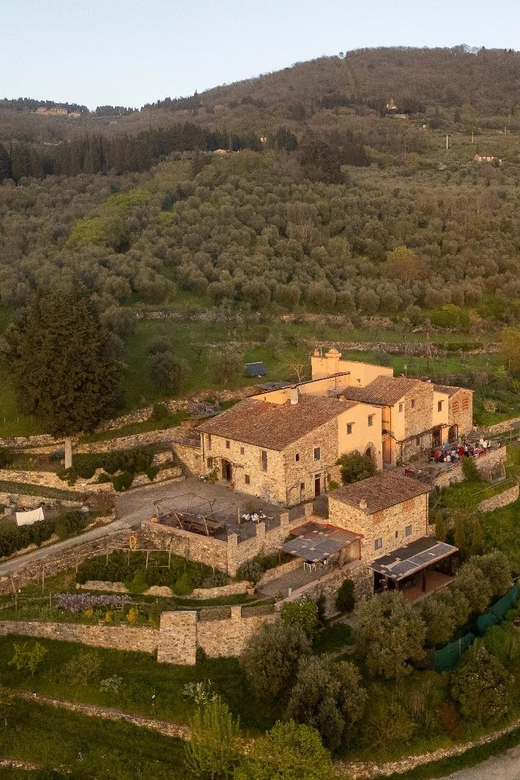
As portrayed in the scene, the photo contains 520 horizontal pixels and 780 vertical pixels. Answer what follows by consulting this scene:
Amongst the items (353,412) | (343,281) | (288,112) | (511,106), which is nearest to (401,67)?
(511,106)

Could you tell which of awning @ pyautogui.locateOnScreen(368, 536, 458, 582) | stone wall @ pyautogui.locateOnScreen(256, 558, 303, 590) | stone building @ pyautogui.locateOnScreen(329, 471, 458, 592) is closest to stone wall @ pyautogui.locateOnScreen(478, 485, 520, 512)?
stone building @ pyautogui.locateOnScreen(329, 471, 458, 592)

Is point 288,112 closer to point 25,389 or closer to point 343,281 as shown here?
point 343,281

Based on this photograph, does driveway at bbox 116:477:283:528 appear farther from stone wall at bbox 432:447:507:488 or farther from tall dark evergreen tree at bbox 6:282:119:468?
stone wall at bbox 432:447:507:488

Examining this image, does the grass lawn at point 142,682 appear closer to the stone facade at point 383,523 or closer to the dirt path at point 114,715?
the dirt path at point 114,715

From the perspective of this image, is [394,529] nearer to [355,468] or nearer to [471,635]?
[355,468]

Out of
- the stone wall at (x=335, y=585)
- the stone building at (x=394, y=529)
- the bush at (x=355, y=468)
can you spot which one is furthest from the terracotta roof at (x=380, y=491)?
the stone wall at (x=335, y=585)

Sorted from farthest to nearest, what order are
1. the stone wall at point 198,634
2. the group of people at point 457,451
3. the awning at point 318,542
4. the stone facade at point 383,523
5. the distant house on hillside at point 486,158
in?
the distant house on hillside at point 486,158 → the group of people at point 457,451 → the stone facade at point 383,523 → the awning at point 318,542 → the stone wall at point 198,634

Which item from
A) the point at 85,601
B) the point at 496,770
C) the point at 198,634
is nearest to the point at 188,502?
the point at 85,601
